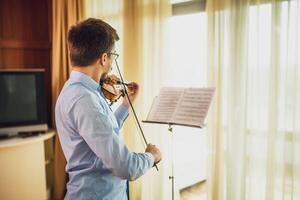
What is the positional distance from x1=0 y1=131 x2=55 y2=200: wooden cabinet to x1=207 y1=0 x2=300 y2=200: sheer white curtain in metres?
1.75

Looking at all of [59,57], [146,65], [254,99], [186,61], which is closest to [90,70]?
[254,99]

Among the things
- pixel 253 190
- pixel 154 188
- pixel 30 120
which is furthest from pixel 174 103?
pixel 30 120

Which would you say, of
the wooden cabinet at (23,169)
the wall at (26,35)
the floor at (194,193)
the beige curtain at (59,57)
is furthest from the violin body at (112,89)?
the wall at (26,35)

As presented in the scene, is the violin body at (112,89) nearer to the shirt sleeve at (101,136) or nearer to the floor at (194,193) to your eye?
the shirt sleeve at (101,136)

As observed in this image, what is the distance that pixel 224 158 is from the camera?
2197 millimetres

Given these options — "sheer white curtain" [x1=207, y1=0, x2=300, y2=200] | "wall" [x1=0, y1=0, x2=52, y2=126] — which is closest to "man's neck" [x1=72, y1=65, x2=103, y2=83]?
"sheer white curtain" [x1=207, y1=0, x2=300, y2=200]

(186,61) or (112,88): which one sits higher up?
(186,61)

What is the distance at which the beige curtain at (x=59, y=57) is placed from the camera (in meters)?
3.33

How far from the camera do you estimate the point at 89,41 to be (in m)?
1.29

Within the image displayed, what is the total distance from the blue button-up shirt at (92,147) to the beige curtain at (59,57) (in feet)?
6.88

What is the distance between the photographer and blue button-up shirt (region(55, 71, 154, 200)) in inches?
45.4

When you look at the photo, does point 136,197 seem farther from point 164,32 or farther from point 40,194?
point 164,32

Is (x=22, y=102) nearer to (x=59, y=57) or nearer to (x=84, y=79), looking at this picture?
(x=59, y=57)

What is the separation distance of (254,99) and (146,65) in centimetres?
103
